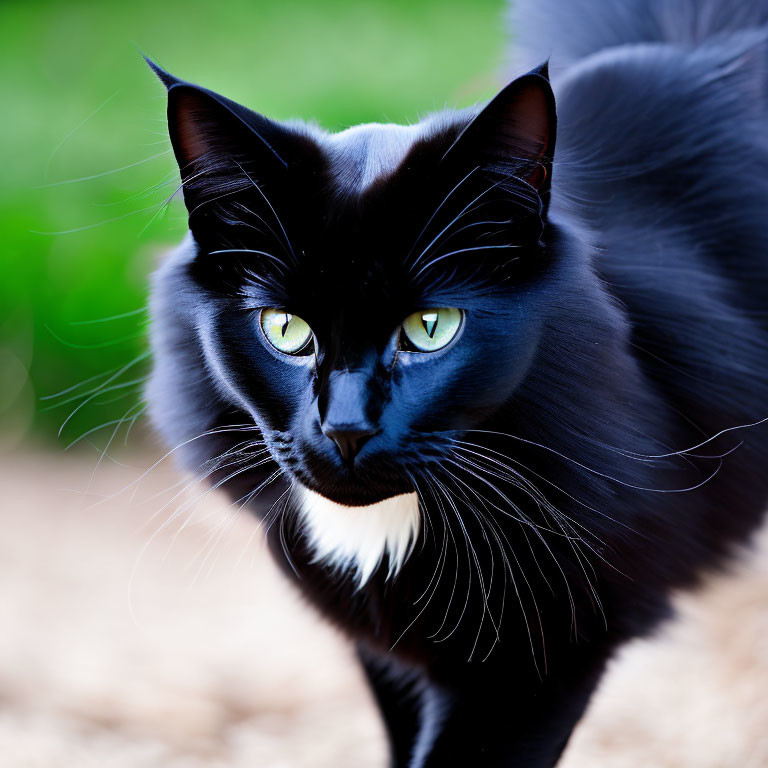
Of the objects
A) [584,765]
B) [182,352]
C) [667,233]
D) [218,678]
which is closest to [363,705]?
[218,678]

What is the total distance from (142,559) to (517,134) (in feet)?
5.89

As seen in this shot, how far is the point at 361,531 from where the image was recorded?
44.3 inches

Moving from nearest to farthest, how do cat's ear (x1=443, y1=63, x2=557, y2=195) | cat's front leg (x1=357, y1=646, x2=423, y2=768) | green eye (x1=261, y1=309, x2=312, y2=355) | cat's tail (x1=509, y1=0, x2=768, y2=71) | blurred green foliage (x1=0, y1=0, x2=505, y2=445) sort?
1. cat's ear (x1=443, y1=63, x2=557, y2=195)
2. green eye (x1=261, y1=309, x2=312, y2=355)
3. cat's front leg (x1=357, y1=646, x2=423, y2=768)
4. cat's tail (x1=509, y1=0, x2=768, y2=71)
5. blurred green foliage (x1=0, y1=0, x2=505, y2=445)

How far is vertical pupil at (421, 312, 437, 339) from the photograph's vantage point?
Result: 938mm

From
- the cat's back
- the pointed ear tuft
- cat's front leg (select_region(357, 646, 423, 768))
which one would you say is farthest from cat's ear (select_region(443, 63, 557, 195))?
cat's front leg (select_region(357, 646, 423, 768))

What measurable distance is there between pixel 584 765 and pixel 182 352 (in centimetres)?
99

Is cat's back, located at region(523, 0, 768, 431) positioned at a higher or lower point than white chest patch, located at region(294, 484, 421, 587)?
higher

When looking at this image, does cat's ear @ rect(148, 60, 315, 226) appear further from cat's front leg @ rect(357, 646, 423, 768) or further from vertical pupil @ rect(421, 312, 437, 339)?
cat's front leg @ rect(357, 646, 423, 768)

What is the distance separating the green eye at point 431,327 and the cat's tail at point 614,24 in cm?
75

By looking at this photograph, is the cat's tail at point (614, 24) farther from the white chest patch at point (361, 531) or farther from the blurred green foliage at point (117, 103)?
the white chest patch at point (361, 531)

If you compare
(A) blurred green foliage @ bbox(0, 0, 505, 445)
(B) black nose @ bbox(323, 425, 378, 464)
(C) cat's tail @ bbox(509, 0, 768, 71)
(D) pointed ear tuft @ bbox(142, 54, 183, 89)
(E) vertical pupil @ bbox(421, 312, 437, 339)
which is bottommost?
(A) blurred green foliage @ bbox(0, 0, 505, 445)

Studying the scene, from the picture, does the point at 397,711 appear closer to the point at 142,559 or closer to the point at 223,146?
the point at 223,146

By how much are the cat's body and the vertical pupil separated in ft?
0.05

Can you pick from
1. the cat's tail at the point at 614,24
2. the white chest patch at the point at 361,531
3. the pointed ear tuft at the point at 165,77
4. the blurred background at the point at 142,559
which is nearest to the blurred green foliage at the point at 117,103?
the blurred background at the point at 142,559
